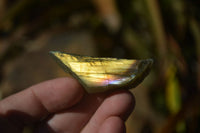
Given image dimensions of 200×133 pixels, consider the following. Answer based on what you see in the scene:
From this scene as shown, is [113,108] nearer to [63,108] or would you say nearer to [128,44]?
[63,108]

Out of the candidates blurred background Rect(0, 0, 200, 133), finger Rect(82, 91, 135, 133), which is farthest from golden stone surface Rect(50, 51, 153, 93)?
blurred background Rect(0, 0, 200, 133)

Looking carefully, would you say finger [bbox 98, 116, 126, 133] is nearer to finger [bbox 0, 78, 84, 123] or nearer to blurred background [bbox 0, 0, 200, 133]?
finger [bbox 0, 78, 84, 123]

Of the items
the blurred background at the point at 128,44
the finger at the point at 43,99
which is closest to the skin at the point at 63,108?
the finger at the point at 43,99

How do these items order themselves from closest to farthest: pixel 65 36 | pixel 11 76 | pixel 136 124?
pixel 136 124
pixel 11 76
pixel 65 36

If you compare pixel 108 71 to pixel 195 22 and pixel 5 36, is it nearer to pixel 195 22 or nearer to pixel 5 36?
pixel 195 22

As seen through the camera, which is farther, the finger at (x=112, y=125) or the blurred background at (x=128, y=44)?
the blurred background at (x=128, y=44)

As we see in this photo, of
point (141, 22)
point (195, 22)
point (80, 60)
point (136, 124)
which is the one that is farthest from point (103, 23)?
point (80, 60)

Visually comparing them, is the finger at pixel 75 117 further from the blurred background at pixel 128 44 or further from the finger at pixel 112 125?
the blurred background at pixel 128 44
